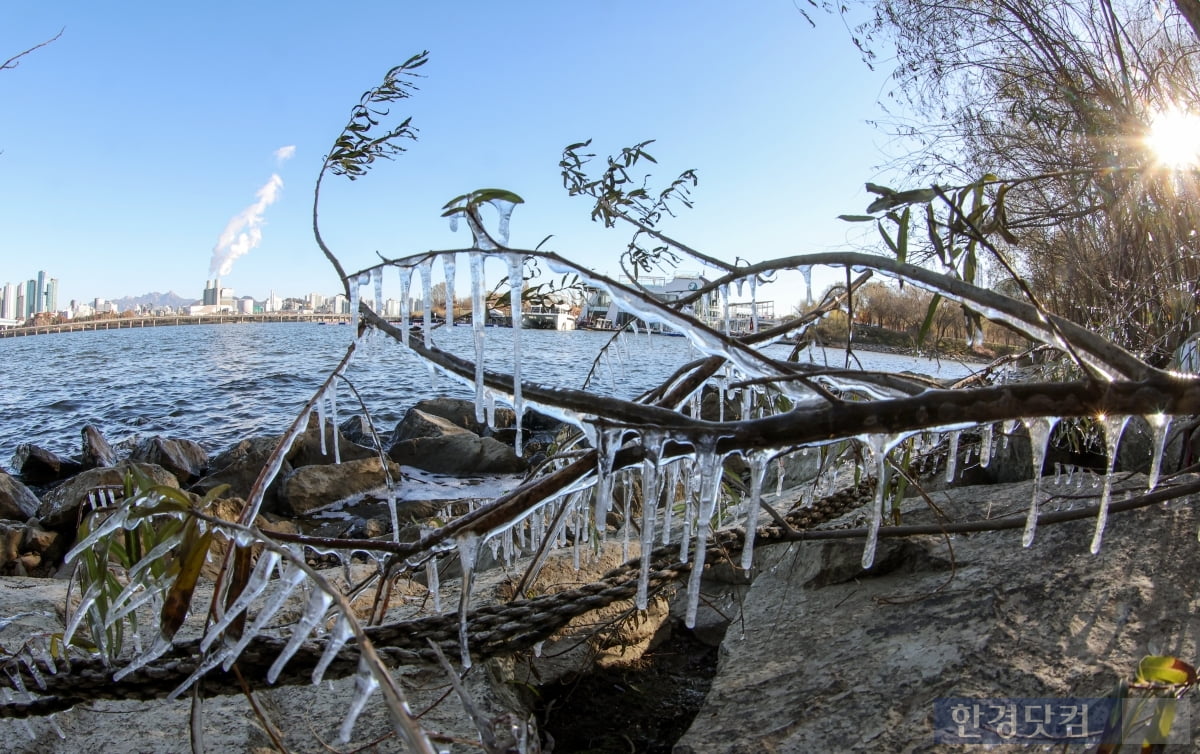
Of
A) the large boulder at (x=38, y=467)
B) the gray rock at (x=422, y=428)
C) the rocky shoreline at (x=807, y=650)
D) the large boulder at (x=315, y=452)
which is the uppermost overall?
the rocky shoreline at (x=807, y=650)

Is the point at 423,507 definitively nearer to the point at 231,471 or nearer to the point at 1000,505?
the point at 231,471

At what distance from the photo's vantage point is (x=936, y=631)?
1.98m

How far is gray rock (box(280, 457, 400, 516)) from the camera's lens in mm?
9234

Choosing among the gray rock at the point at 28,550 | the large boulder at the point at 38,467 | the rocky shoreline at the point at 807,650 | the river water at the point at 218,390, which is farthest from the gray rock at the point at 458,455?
the rocky shoreline at the point at 807,650

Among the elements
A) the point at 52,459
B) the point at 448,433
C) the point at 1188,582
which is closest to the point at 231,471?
the point at 448,433

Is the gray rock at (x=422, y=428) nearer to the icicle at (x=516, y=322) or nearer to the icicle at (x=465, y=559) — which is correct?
the icicle at (x=516, y=322)

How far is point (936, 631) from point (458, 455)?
1015cm

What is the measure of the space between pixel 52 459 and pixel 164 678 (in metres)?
13.4

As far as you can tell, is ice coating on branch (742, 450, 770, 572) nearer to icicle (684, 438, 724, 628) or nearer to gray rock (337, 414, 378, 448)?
icicle (684, 438, 724, 628)

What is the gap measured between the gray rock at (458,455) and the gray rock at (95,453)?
17.6 ft

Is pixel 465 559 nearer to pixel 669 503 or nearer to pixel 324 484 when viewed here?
pixel 669 503

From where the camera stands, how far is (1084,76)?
6.07 m

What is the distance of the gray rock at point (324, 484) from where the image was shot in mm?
9234

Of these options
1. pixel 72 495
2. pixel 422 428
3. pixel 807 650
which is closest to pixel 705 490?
pixel 807 650
